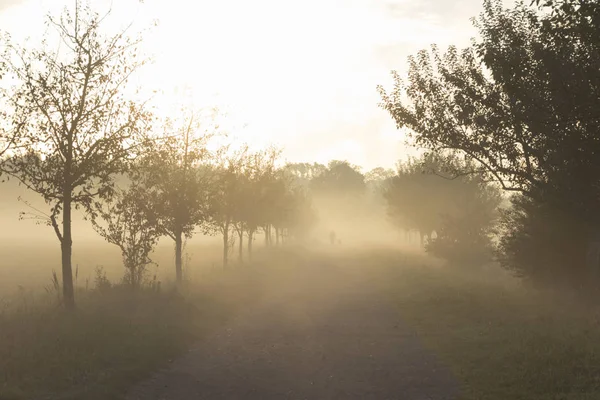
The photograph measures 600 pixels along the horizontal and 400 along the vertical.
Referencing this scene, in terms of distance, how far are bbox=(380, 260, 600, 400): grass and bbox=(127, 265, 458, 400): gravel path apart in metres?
0.81

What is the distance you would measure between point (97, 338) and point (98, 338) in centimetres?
3

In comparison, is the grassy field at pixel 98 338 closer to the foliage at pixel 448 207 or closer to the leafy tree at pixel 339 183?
the foliage at pixel 448 207

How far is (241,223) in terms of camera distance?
38.2m

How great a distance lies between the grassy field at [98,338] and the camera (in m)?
10.2

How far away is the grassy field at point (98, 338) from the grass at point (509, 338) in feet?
24.3

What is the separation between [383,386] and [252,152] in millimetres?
29172

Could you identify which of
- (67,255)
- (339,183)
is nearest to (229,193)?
(67,255)

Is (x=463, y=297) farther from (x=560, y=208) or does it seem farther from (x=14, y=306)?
(x=14, y=306)

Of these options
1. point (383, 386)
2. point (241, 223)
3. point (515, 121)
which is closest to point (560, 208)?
point (515, 121)

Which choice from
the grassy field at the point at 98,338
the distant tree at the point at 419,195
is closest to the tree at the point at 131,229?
the grassy field at the point at 98,338

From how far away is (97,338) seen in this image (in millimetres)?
13203

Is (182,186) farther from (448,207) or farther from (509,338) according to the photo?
(448,207)

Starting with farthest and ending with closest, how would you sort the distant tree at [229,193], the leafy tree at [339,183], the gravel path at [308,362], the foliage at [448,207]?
the leafy tree at [339,183] → the foliage at [448,207] → the distant tree at [229,193] → the gravel path at [308,362]

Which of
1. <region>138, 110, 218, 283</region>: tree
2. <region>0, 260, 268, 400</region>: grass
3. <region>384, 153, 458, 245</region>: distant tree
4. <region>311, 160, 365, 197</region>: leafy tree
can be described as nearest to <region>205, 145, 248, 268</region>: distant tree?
<region>138, 110, 218, 283</region>: tree
